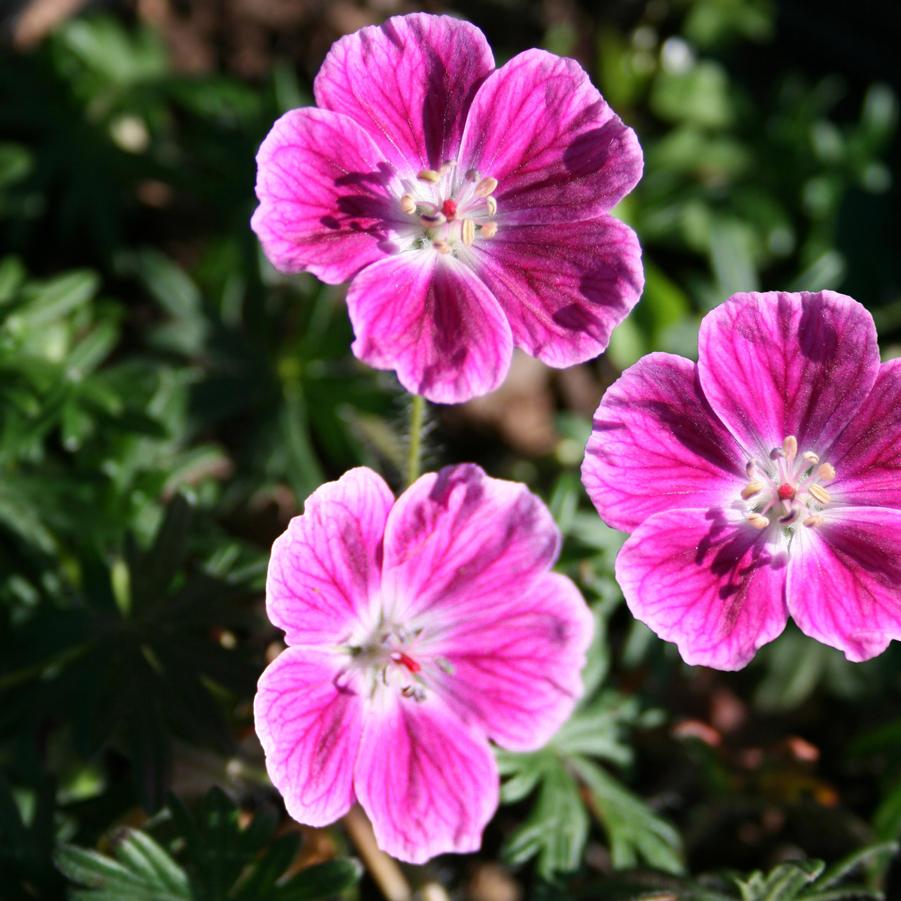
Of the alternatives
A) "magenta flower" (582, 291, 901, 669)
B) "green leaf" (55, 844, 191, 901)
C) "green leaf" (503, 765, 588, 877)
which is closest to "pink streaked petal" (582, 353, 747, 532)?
"magenta flower" (582, 291, 901, 669)

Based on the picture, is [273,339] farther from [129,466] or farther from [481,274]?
[481,274]

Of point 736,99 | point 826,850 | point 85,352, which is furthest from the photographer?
point 736,99

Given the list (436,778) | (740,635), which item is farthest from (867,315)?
(436,778)

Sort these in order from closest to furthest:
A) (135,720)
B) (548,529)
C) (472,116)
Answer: (548,529) < (472,116) < (135,720)

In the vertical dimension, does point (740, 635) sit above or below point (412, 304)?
below

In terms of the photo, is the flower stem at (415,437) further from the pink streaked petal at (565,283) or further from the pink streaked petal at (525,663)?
the pink streaked petal at (525,663)

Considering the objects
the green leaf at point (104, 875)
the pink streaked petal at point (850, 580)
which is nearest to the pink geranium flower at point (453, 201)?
the pink streaked petal at point (850, 580)

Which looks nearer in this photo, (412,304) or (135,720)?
(412,304)

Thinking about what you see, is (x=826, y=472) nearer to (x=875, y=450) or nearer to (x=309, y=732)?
(x=875, y=450)
